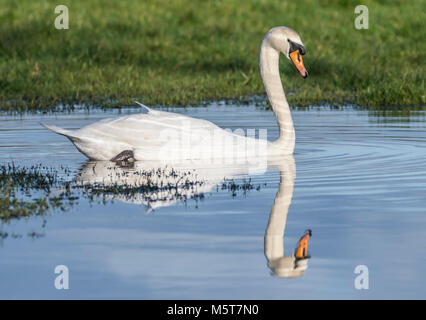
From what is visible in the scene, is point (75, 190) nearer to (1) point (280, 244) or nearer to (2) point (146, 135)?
(2) point (146, 135)

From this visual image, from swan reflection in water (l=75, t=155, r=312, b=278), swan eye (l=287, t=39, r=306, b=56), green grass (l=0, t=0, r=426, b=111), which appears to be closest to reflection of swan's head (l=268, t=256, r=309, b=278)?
swan reflection in water (l=75, t=155, r=312, b=278)

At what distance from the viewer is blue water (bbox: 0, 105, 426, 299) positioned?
5.41 metres

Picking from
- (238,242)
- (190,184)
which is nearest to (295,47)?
(190,184)

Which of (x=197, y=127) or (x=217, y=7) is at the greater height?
(x=217, y=7)

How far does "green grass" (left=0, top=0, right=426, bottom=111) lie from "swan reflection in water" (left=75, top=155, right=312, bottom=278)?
675 centimetres

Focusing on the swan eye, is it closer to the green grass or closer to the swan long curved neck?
the swan long curved neck

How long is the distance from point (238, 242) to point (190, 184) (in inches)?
90.8

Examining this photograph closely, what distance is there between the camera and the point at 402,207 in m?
7.57

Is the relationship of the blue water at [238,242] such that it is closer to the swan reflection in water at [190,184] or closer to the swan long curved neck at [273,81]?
the swan reflection in water at [190,184]

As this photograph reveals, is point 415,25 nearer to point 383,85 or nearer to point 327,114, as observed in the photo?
point 383,85

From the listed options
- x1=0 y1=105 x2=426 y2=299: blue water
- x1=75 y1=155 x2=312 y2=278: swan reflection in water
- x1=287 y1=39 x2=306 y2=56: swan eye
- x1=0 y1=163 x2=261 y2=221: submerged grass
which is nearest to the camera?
x1=0 y1=105 x2=426 y2=299: blue water

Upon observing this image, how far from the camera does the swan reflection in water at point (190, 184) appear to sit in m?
6.04

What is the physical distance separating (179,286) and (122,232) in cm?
140

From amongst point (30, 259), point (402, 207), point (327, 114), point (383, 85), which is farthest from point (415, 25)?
point (30, 259)
